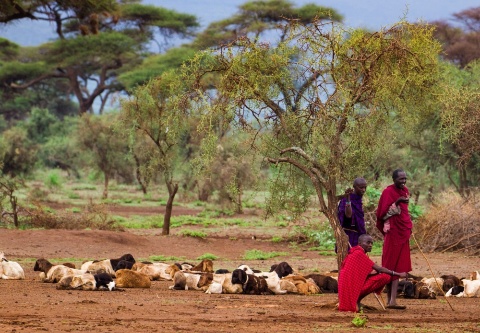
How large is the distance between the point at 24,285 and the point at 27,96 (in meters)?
54.3

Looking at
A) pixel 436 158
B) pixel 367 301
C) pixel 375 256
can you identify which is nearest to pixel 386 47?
pixel 367 301

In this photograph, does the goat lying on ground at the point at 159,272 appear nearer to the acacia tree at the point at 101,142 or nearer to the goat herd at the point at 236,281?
the goat herd at the point at 236,281

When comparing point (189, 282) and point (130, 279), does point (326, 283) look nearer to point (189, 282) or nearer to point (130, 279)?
point (189, 282)

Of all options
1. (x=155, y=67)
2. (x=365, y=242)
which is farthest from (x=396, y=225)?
(x=155, y=67)

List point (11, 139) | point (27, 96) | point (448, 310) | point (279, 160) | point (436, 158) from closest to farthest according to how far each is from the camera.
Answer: point (448, 310) < point (279, 160) < point (436, 158) < point (11, 139) < point (27, 96)

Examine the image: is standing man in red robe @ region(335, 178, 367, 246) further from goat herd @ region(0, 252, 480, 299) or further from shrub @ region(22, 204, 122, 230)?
shrub @ region(22, 204, 122, 230)

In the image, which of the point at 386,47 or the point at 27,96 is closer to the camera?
the point at 386,47

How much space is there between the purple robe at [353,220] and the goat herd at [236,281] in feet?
3.67

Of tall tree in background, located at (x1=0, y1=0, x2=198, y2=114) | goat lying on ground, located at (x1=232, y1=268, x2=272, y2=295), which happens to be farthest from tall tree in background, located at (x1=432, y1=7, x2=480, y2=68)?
goat lying on ground, located at (x1=232, y1=268, x2=272, y2=295)

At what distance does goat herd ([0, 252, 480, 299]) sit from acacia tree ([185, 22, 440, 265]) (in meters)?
1.15

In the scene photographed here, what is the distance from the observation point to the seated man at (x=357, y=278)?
37.0 feet

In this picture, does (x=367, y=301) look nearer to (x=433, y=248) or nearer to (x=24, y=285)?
(x=24, y=285)

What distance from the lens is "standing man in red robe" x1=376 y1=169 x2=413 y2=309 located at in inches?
475

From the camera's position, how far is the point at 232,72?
1330cm
